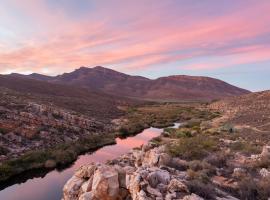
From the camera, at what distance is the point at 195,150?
808 inches

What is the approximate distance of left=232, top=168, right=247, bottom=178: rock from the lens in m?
15.3

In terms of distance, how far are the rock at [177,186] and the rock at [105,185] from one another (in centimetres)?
214

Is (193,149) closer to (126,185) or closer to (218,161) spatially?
(218,161)

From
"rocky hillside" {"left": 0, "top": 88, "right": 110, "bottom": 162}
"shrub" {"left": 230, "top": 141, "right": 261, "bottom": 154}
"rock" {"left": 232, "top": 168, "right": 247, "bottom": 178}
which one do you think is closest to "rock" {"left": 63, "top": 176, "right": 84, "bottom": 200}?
"rock" {"left": 232, "top": 168, "right": 247, "bottom": 178}

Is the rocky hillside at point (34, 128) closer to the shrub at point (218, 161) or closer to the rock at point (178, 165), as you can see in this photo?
the rock at point (178, 165)

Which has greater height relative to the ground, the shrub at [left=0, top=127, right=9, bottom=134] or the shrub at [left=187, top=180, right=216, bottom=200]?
the shrub at [left=187, top=180, right=216, bottom=200]

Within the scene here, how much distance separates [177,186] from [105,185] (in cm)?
275

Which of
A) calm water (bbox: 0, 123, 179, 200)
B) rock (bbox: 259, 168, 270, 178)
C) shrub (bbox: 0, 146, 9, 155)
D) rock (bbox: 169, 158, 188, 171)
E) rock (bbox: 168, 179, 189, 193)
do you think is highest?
rock (bbox: 168, 179, 189, 193)

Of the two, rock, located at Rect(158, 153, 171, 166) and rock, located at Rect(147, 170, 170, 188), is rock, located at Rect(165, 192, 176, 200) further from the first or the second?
rock, located at Rect(158, 153, 171, 166)

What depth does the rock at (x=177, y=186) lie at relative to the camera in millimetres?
11198

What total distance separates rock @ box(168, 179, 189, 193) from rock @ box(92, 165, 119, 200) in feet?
7.02

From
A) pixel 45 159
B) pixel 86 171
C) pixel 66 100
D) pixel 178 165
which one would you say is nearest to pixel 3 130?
pixel 45 159

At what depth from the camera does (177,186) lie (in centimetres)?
1132

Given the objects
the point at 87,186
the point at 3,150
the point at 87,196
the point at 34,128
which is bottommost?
the point at 3,150
